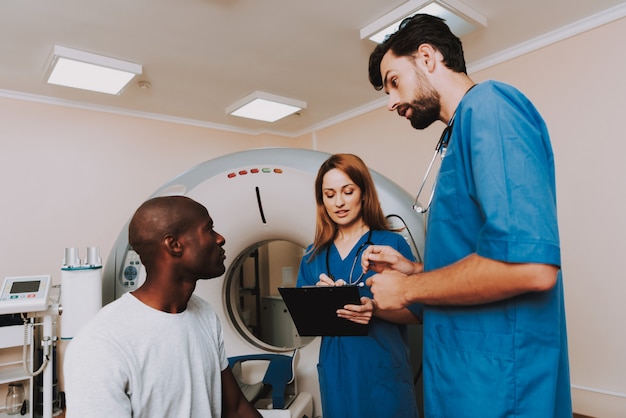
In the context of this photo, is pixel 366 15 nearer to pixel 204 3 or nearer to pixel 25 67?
pixel 204 3

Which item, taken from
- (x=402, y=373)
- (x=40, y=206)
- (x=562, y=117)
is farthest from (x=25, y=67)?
(x=562, y=117)

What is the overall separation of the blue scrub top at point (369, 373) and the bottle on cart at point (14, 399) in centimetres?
191

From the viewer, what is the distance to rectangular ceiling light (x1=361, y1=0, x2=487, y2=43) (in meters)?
1.93

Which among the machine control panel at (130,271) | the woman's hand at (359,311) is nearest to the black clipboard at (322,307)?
the woman's hand at (359,311)

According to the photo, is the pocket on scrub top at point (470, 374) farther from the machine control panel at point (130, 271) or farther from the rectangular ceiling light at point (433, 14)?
the machine control panel at point (130, 271)

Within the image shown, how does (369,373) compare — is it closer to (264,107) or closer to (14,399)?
(14,399)

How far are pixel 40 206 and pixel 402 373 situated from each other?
2.65m

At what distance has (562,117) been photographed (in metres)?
2.28

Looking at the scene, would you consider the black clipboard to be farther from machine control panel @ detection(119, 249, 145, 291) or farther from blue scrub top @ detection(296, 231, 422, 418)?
machine control panel @ detection(119, 249, 145, 291)

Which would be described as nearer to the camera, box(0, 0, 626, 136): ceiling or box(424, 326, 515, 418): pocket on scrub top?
box(424, 326, 515, 418): pocket on scrub top

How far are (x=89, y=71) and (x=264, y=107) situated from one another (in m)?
1.18

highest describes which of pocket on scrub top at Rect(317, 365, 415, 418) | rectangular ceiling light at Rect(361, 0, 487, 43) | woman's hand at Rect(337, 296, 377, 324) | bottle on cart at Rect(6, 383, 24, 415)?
rectangular ceiling light at Rect(361, 0, 487, 43)

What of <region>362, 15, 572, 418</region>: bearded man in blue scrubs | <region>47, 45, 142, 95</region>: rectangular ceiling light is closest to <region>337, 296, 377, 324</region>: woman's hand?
<region>362, 15, 572, 418</region>: bearded man in blue scrubs

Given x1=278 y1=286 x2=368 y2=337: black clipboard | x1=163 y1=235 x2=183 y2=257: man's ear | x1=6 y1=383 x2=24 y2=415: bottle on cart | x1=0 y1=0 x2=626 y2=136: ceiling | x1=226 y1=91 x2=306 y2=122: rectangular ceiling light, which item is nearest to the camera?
x1=163 y1=235 x2=183 y2=257: man's ear
